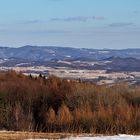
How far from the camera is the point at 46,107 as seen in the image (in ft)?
253

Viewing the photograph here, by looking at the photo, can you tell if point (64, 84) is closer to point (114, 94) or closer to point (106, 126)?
point (114, 94)

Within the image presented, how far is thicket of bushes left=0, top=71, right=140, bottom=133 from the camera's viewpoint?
2510 inches

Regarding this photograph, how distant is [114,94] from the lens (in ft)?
250

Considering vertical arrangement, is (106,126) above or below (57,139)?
below

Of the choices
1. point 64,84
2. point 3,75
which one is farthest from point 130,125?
point 3,75

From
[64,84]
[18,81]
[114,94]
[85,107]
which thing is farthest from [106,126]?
[18,81]

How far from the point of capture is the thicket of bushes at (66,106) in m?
63.8

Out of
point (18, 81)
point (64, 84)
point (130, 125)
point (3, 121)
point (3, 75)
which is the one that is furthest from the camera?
point (3, 75)

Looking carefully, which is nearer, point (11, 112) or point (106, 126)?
point (106, 126)

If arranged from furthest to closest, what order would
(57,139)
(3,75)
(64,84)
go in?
(3,75) → (64,84) → (57,139)

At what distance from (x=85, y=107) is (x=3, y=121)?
12.8 m

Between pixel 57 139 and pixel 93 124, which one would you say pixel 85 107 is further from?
pixel 57 139

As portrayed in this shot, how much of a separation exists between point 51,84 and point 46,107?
14353mm

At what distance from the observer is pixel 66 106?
73.8m
